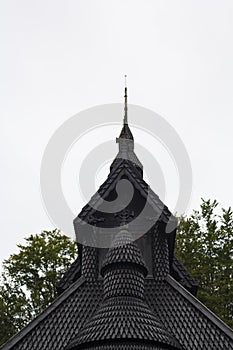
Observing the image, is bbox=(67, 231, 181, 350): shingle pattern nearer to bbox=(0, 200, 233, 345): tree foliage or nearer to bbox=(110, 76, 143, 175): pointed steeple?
bbox=(110, 76, 143, 175): pointed steeple

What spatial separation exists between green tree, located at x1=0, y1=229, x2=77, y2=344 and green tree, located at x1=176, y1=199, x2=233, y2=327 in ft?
16.7

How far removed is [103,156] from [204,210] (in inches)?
350

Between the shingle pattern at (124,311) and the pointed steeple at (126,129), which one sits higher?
the pointed steeple at (126,129)


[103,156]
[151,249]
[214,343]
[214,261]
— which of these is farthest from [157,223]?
[214,261]

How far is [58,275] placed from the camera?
1034 inches

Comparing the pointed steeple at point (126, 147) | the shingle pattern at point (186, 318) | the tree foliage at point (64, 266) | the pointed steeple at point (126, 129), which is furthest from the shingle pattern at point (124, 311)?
the tree foliage at point (64, 266)

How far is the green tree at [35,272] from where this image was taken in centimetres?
2500

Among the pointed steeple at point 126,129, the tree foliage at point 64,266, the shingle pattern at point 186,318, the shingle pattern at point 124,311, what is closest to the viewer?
the shingle pattern at point 124,311

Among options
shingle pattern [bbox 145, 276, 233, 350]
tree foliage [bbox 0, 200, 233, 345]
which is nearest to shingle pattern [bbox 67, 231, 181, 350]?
shingle pattern [bbox 145, 276, 233, 350]

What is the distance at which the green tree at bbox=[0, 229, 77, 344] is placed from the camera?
25.0m

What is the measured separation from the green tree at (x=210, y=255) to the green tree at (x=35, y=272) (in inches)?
201

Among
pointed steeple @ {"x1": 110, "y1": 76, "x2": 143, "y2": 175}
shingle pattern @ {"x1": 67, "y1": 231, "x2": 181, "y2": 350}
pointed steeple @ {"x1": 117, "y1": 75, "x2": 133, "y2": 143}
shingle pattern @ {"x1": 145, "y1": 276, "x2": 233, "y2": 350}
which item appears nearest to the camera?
shingle pattern @ {"x1": 67, "y1": 231, "x2": 181, "y2": 350}

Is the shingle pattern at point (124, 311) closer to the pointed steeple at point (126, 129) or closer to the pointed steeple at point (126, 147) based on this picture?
the pointed steeple at point (126, 147)

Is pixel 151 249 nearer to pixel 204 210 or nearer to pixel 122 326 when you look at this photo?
pixel 122 326
